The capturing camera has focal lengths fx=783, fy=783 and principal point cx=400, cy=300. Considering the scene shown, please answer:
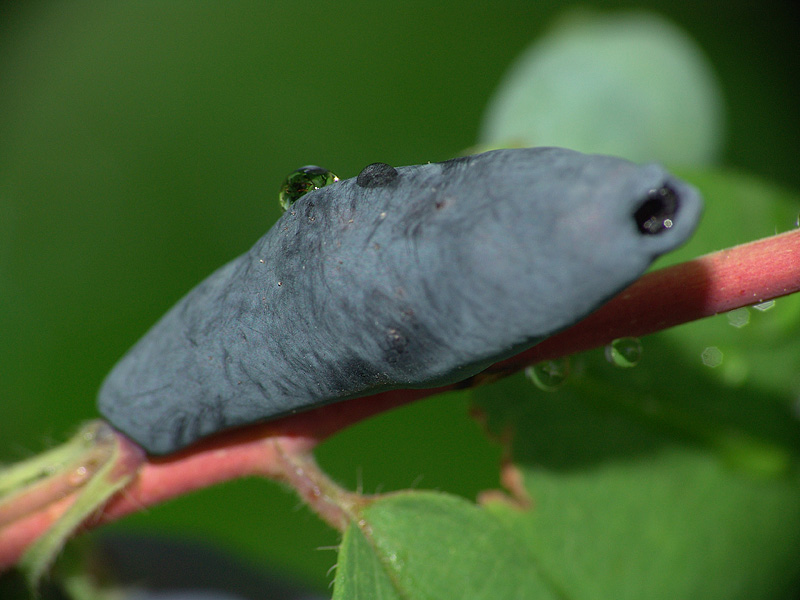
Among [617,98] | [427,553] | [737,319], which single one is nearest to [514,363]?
[427,553]

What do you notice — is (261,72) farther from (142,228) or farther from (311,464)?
(311,464)

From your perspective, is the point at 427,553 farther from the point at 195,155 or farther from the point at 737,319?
the point at 195,155

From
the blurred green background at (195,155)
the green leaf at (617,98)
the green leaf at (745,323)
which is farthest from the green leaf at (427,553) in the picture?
the green leaf at (617,98)

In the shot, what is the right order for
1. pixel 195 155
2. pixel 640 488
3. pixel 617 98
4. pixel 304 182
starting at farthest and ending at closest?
pixel 195 155 < pixel 617 98 < pixel 640 488 < pixel 304 182

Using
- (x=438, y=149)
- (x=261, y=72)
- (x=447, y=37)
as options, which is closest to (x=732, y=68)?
(x=447, y=37)

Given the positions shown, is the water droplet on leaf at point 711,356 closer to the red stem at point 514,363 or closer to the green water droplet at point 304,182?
the red stem at point 514,363
